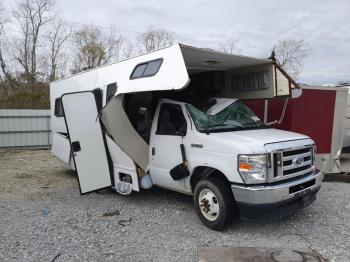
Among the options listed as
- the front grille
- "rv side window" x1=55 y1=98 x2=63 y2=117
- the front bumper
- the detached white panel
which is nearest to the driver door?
the front bumper

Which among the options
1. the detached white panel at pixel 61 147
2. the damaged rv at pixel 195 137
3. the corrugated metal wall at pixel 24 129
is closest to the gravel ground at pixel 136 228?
the damaged rv at pixel 195 137

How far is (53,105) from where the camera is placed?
10469 mm

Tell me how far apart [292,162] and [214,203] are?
4.44ft

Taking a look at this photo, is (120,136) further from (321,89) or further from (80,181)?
(321,89)

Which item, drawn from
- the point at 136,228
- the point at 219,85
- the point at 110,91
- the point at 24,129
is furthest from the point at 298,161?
the point at 24,129

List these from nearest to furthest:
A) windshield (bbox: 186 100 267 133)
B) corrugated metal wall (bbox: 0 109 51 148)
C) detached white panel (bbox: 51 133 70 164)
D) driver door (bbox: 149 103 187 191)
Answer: windshield (bbox: 186 100 267 133) < driver door (bbox: 149 103 187 191) < detached white panel (bbox: 51 133 70 164) < corrugated metal wall (bbox: 0 109 51 148)

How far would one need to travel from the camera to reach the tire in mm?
5574

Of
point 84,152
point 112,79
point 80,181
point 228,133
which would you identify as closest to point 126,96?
point 112,79

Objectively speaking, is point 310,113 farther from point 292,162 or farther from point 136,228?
point 136,228

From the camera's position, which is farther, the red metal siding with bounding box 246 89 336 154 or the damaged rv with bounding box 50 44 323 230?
the red metal siding with bounding box 246 89 336 154

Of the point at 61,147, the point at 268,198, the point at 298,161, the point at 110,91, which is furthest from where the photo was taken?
the point at 61,147

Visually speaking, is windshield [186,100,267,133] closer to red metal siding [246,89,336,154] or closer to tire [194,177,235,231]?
tire [194,177,235,231]

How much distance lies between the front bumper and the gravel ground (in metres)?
0.42

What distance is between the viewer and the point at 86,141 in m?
7.25
